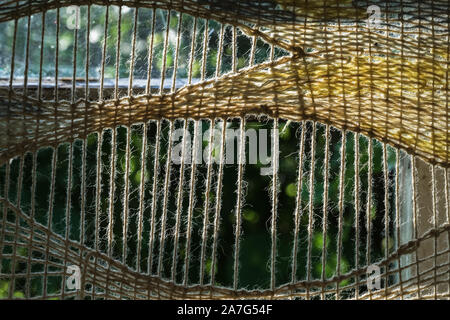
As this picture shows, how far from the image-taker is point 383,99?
2.69ft

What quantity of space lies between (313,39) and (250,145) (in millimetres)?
216

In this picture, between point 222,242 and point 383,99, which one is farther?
point 222,242

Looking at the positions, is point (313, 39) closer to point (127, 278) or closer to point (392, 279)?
point (127, 278)

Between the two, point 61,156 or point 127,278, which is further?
point 61,156

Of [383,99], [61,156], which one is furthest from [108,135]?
[383,99]

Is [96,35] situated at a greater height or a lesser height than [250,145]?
greater

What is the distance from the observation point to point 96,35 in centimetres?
104

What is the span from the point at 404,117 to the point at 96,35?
0.53 m

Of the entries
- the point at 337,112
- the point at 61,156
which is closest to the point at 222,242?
the point at 61,156
